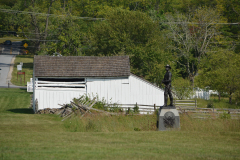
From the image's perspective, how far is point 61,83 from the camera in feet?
99.0

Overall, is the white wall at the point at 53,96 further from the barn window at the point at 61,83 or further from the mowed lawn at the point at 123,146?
the mowed lawn at the point at 123,146

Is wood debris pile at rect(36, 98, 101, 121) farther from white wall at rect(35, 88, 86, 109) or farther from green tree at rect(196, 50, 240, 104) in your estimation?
green tree at rect(196, 50, 240, 104)

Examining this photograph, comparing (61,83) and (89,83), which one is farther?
(89,83)

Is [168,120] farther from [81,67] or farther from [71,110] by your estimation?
[81,67]

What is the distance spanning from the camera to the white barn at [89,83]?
29.6 m

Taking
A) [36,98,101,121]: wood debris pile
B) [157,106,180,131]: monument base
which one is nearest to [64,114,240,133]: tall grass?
[157,106,180,131]: monument base

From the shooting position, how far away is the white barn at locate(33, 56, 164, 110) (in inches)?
1167

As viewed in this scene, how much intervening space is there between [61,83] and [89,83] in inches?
96.8

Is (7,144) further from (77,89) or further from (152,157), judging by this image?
(77,89)

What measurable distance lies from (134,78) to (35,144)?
1935 centimetres

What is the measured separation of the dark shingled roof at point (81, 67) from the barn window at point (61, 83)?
0.64 metres

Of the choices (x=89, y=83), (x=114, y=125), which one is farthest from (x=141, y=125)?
(x=89, y=83)

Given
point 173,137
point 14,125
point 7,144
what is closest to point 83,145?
point 7,144

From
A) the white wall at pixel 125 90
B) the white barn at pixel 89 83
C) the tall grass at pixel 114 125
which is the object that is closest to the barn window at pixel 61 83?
the white barn at pixel 89 83
